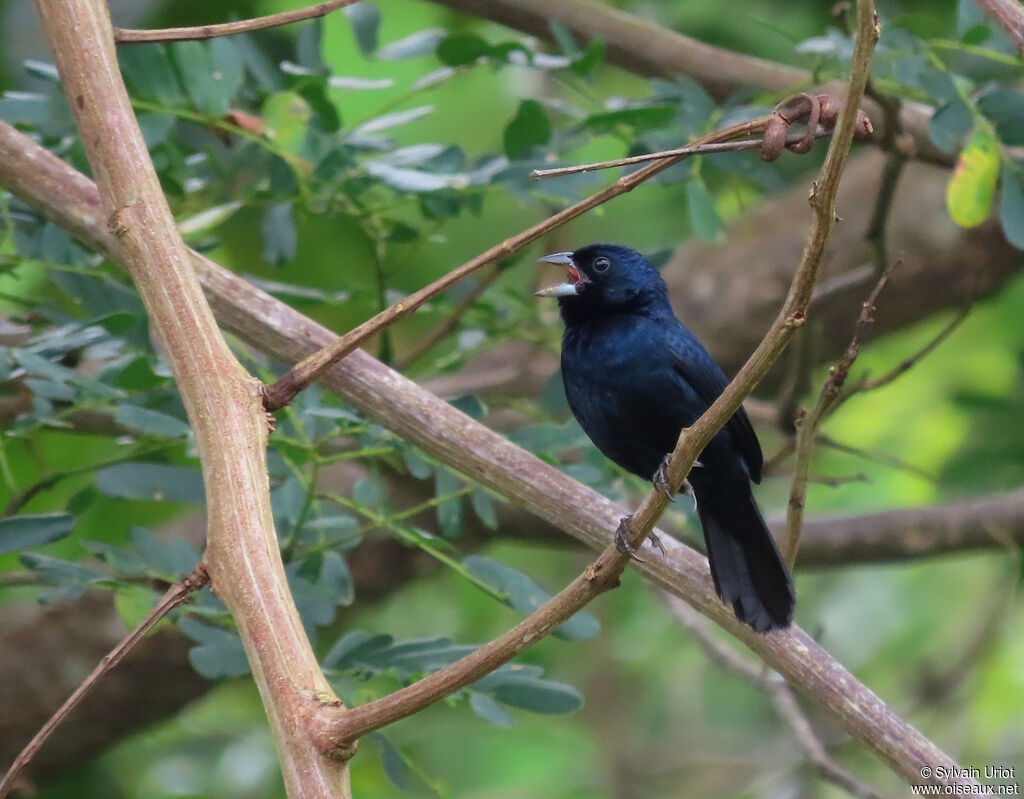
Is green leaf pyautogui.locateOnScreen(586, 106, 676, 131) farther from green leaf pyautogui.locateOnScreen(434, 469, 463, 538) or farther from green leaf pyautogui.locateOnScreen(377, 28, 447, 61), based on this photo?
green leaf pyautogui.locateOnScreen(434, 469, 463, 538)

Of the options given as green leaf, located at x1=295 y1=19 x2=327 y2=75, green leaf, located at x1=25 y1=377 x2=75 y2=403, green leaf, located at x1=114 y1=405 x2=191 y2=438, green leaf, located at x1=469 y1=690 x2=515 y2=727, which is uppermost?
green leaf, located at x1=295 y1=19 x2=327 y2=75

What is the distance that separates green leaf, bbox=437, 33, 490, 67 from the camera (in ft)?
10.7

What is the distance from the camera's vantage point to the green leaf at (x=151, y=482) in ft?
9.39

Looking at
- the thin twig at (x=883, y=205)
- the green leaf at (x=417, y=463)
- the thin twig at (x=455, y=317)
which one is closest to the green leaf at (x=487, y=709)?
the green leaf at (x=417, y=463)

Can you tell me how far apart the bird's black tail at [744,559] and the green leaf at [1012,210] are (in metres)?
0.94

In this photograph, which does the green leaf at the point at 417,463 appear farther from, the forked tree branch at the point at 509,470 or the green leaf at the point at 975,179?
the green leaf at the point at 975,179

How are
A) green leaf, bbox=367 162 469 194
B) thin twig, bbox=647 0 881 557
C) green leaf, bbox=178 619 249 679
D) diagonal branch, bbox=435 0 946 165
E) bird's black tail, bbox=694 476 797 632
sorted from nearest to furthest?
thin twig, bbox=647 0 881 557 → bird's black tail, bbox=694 476 797 632 → green leaf, bbox=178 619 249 679 → green leaf, bbox=367 162 469 194 → diagonal branch, bbox=435 0 946 165

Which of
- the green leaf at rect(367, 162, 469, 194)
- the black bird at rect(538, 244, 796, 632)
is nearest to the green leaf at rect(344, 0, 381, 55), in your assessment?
the green leaf at rect(367, 162, 469, 194)

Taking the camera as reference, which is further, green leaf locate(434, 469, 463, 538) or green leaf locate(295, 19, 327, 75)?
green leaf locate(295, 19, 327, 75)

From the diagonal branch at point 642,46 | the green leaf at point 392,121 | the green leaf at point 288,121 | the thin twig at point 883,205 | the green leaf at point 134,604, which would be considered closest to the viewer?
the green leaf at point 134,604

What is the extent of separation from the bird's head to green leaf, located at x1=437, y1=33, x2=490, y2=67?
0.58 meters

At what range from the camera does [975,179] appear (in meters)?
3.08

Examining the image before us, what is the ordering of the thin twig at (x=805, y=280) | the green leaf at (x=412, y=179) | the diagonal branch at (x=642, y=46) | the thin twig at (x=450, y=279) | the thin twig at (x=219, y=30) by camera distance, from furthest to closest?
the diagonal branch at (x=642, y=46)
the green leaf at (x=412, y=179)
the thin twig at (x=219, y=30)
the thin twig at (x=450, y=279)
the thin twig at (x=805, y=280)

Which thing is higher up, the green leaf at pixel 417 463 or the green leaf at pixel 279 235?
the green leaf at pixel 279 235
